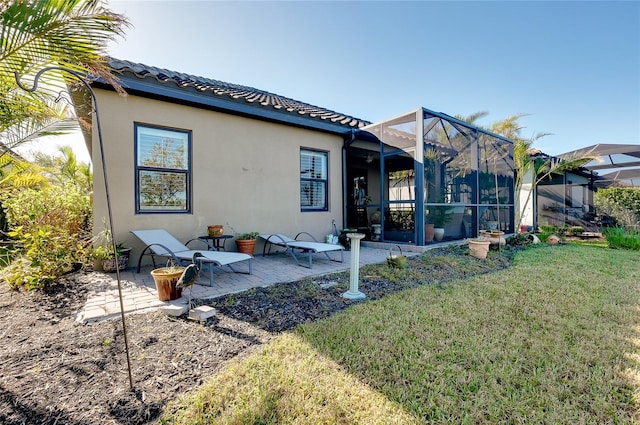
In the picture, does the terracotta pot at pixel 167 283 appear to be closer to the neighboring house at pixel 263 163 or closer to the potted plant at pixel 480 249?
the neighboring house at pixel 263 163

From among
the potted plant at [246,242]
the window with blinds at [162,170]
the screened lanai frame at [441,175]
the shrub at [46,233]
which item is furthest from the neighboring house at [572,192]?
the shrub at [46,233]

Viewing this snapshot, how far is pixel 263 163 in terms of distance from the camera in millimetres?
6992

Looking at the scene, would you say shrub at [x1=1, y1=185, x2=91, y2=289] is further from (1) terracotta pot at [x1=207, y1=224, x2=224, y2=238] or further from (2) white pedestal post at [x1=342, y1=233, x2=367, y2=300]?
(2) white pedestal post at [x1=342, y1=233, x2=367, y2=300]

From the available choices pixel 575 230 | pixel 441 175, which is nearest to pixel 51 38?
pixel 441 175

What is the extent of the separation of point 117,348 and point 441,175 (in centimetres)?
750

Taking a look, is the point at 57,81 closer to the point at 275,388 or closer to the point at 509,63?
the point at 275,388

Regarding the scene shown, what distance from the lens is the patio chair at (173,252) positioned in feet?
14.4

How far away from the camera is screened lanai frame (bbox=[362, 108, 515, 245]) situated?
23.0 feet

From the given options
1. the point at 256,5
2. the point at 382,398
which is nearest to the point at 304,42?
the point at 256,5

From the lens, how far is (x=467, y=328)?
2.83 meters

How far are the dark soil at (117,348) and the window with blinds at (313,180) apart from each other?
Result: 3.80 m

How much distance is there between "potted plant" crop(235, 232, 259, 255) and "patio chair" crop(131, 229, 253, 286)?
2.88 ft

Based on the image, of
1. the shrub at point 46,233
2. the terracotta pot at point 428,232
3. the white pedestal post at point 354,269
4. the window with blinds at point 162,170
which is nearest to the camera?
the white pedestal post at point 354,269

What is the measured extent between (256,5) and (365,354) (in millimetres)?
8162
